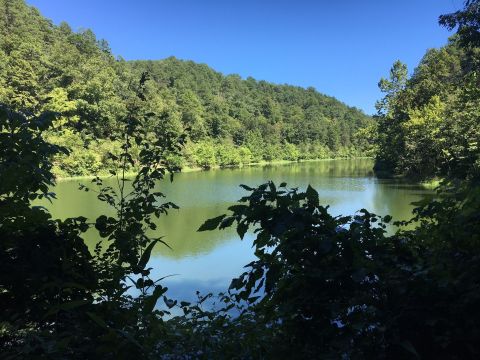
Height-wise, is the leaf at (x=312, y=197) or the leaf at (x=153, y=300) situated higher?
the leaf at (x=312, y=197)

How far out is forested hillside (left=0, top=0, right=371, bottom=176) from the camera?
91.3 ft

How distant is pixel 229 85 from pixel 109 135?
102m

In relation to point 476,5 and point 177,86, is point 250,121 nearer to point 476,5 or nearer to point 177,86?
point 177,86

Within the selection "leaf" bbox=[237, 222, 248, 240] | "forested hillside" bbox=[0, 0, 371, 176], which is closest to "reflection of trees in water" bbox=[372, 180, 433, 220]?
"forested hillside" bbox=[0, 0, 371, 176]

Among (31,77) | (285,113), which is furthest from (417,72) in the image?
(285,113)

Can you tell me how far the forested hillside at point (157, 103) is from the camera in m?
27.8

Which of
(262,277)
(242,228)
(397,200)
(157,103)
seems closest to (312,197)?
(242,228)

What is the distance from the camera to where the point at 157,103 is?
177 ft

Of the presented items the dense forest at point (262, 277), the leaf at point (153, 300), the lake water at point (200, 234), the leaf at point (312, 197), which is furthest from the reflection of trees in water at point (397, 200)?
the leaf at point (153, 300)

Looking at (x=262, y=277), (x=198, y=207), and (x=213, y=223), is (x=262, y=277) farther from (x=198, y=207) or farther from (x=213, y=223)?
(x=198, y=207)

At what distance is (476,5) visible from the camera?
1038cm

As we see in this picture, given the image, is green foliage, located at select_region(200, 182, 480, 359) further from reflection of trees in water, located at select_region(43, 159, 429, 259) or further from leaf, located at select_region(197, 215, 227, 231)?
reflection of trees in water, located at select_region(43, 159, 429, 259)

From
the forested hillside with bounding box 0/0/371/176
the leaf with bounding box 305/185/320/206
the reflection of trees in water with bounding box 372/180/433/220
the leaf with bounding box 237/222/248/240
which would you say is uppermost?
the forested hillside with bounding box 0/0/371/176

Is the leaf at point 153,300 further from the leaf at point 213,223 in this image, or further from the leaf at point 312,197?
the leaf at point 312,197
